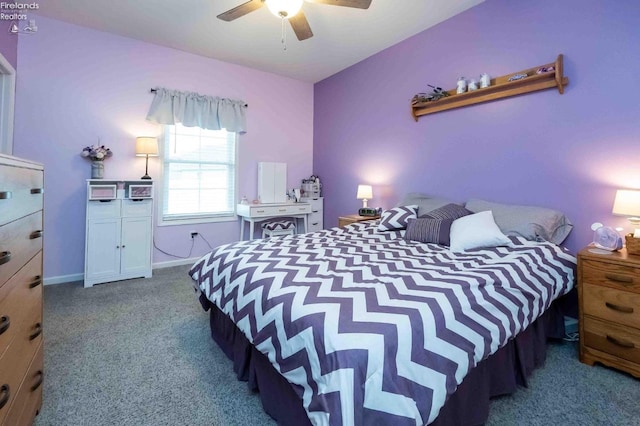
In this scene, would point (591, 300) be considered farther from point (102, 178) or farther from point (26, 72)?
point (26, 72)

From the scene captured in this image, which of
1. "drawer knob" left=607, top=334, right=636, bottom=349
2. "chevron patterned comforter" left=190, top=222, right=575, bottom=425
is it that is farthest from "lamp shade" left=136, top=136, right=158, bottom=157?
"drawer knob" left=607, top=334, right=636, bottom=349

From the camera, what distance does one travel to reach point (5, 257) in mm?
924

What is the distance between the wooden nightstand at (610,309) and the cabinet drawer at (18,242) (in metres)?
2.79

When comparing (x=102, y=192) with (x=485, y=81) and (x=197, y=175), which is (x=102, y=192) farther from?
(x=485, y=81)

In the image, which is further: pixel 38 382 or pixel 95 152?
pixel 95 152

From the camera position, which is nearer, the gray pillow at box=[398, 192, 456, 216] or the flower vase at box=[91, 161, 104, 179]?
the gray pillow at box=[398, 192, 456, 216]

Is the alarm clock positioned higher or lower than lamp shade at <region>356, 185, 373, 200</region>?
lower

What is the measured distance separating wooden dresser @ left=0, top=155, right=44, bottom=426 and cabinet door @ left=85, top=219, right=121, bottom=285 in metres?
2.05

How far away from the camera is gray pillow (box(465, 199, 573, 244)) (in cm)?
227

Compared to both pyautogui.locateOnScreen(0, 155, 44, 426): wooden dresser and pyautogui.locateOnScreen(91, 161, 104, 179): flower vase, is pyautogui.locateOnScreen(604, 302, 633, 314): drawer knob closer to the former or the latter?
pyautogui.locateOnScreen(0, 155, 44, 426): wooden dresser

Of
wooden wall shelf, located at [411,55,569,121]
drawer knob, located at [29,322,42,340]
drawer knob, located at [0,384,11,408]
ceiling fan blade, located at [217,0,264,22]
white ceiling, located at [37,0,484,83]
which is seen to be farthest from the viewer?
white ceiling, located at [37,0,484,83]

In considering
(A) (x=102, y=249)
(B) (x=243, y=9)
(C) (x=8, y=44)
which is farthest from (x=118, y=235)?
(B) (x=243, y=9)

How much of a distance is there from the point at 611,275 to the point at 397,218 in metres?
1.52

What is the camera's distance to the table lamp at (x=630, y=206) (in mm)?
1863
